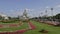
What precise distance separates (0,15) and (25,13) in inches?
1276

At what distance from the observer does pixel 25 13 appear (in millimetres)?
97312

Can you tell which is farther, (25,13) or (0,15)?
(0,15)

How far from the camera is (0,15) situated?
4820 inches
